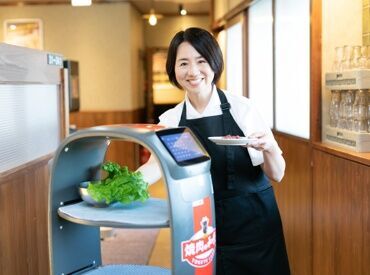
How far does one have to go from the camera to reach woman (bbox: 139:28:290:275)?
1898 mm

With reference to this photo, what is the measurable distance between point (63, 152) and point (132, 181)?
8.7 inches

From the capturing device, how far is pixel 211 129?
1924 millimetres

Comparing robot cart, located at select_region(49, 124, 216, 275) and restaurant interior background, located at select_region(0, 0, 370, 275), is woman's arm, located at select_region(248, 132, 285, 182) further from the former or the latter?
restaurant interior background, located at select_region(0, 0, 370, 275)

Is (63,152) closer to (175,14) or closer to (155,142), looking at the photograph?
(155,142)

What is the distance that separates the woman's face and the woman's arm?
28 cm

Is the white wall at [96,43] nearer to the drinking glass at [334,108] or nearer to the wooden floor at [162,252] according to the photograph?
the wooden floor at [162,252]

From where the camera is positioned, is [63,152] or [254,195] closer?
[63,152]

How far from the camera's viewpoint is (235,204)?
1.94 metres

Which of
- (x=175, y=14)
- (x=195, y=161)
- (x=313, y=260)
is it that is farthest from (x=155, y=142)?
(x=175, y=14)

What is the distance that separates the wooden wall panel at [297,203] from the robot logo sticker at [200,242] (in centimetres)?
162

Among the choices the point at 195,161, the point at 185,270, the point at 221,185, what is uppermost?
the point at 195,161

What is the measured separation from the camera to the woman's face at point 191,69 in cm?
180

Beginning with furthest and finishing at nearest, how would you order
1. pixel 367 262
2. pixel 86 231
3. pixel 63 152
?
pixel 367 262
pixel 86 231
pixel 63 152

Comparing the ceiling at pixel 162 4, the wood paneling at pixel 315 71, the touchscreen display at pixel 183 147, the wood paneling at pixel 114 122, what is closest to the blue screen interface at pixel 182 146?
the touchscreen display at pixel 183 147
